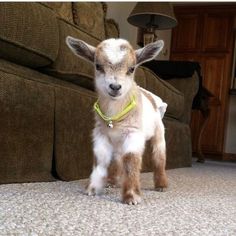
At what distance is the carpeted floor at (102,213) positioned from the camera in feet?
2.48

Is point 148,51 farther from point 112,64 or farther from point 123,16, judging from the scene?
point 123,16

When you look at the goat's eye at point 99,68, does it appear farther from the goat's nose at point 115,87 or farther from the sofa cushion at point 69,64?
the sofa cushion at point 69,64

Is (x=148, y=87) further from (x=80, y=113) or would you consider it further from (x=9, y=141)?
(x=9, y=141)

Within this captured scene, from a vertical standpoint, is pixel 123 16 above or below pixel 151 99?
above

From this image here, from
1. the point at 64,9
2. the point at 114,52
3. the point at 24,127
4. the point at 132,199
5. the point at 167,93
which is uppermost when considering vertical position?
the point at 64,9

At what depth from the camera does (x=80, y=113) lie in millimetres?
1497

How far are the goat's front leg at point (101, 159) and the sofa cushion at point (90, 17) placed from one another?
1386 millimetres

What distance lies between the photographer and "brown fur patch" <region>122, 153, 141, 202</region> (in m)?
1.09

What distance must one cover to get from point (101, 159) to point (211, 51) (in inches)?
166

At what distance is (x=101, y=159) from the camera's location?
1.21m

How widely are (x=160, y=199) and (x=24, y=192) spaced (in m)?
0.38

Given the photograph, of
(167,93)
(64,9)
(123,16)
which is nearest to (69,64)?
(64,9)

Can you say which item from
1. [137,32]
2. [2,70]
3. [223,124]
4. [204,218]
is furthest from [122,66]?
[223,124]

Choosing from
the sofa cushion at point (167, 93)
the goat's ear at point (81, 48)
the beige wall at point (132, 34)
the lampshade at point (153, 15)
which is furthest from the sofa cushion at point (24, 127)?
the beige wall at point (132, 34)
